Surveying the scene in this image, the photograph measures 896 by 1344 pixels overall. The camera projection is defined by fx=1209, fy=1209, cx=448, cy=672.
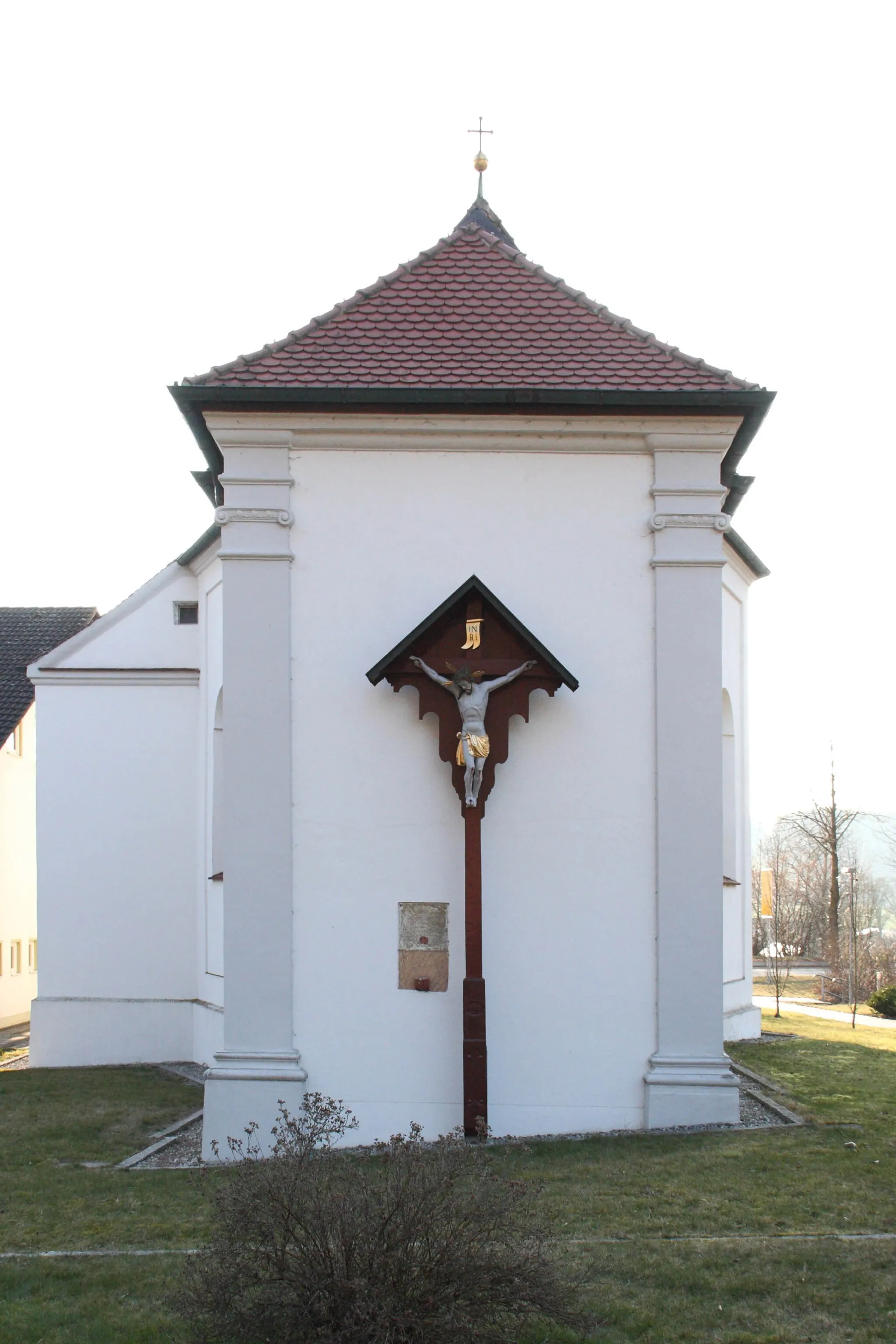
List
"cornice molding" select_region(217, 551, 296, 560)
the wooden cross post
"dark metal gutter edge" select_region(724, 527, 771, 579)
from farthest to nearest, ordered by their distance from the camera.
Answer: "dark metal gutter edge" select_region(724, 527, 771, 579)
"cornice molding" select_region(217, 551, 296, 560)
the wooden cross post

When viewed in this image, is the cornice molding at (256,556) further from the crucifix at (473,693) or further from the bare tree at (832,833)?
A: the bare tree at (832,833)

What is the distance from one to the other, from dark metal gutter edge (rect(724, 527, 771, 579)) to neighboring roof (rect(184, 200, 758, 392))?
3.15 metres

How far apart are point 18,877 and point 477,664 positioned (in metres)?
16.8

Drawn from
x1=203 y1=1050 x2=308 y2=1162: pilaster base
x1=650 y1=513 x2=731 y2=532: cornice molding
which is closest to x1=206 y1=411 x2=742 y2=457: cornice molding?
x1=650 y1=513 x2=731 y2=532: cornice molding

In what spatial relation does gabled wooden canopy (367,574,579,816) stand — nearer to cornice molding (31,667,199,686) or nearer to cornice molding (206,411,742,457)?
cornice molding (206,411,742,457)

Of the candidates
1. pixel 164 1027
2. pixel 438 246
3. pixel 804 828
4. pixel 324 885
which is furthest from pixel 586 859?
pixel 804 828

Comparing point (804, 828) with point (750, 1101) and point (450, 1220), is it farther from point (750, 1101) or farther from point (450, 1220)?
point (450, 1220)

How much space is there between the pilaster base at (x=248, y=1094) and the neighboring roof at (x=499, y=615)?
3.07m

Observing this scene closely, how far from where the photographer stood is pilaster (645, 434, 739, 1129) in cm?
929

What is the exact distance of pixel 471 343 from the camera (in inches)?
405

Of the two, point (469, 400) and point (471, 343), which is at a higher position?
point (471, 343)

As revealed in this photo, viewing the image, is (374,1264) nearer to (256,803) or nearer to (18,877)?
(256,803)

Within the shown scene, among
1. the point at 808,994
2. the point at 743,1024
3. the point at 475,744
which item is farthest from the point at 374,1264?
the point at 808,994

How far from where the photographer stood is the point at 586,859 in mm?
9578
